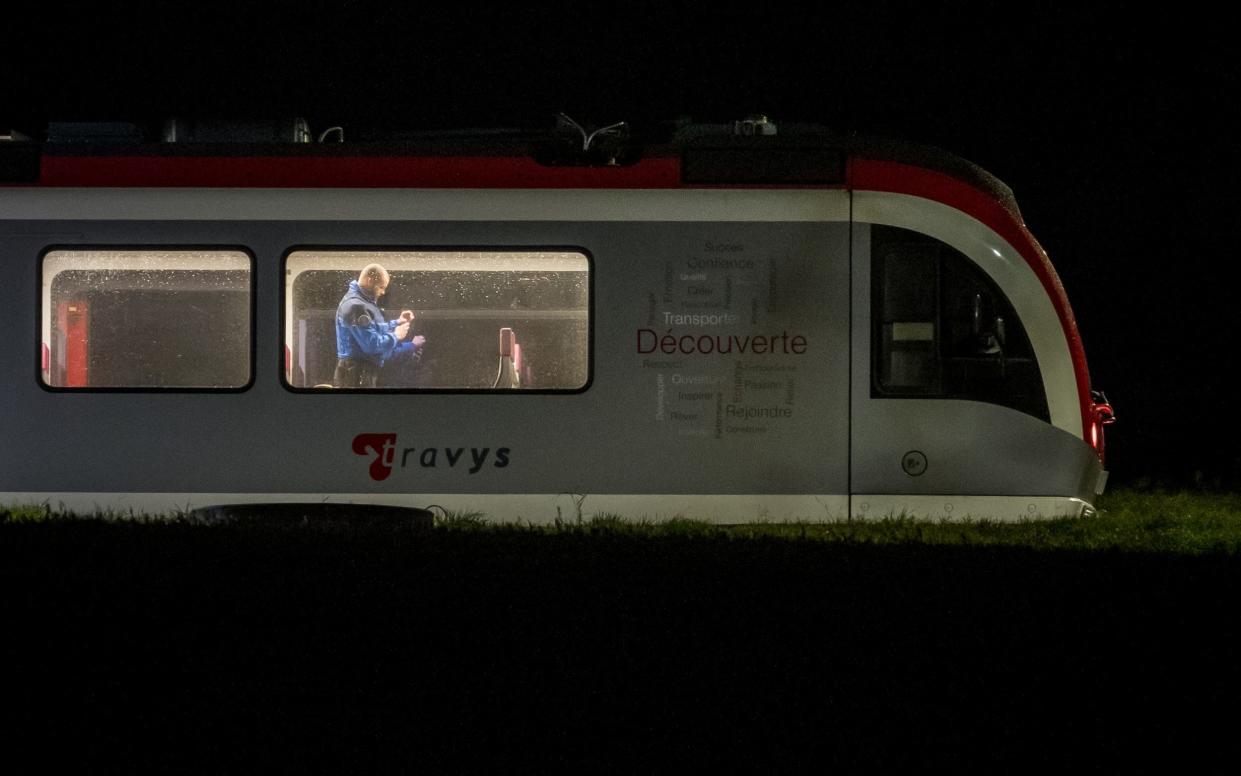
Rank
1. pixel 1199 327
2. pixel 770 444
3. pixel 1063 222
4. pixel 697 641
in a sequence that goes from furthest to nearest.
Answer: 1. pixel 1063 222
2. pixel 1199 327
3. pixel 770 444
4. pixel 697 641

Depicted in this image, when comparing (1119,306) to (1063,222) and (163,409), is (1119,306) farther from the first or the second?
(163,409)

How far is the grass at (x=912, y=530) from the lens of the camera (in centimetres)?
837

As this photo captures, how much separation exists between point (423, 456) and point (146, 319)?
2.12 m

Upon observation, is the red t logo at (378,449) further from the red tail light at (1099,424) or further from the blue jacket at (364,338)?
the red tail light at (1099,424)

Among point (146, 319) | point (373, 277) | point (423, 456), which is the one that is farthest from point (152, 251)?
point (423, 456)

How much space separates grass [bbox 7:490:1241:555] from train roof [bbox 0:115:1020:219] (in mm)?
2212

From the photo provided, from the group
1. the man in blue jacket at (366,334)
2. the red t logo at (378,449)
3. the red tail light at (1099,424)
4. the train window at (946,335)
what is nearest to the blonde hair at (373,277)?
the man in blue jacket at (366,334)

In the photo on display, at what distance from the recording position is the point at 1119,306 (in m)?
26.3

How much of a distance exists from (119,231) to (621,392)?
3.54m

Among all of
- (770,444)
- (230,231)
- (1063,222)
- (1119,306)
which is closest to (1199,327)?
(1119,306)

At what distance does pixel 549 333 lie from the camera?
9.73 m

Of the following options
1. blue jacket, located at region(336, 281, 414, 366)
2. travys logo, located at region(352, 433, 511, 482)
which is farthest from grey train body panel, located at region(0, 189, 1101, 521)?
blue jacket, located at region(336, 281, 414, 366)

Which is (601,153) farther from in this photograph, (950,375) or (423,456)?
(950,375)

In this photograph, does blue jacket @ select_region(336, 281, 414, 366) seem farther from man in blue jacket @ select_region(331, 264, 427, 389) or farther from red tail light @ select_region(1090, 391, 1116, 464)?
red tail light @ select_region(1090, 391, 1116, 464)
